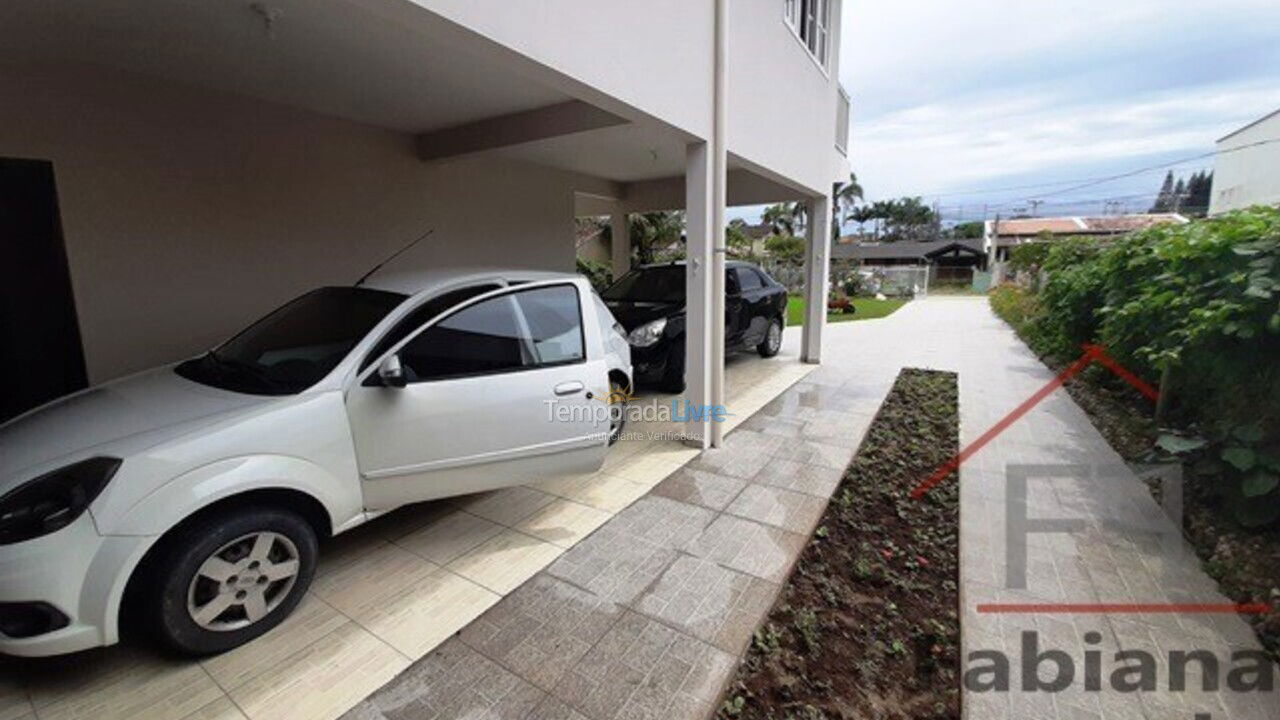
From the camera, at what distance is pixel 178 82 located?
13.0 ft

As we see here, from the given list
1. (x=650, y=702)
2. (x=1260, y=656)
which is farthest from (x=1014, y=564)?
(x=650, y=702)

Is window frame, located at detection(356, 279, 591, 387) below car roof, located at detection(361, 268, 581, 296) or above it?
below

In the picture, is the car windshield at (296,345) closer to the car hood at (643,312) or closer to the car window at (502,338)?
the car window at (502,338)

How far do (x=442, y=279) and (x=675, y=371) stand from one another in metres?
3.57

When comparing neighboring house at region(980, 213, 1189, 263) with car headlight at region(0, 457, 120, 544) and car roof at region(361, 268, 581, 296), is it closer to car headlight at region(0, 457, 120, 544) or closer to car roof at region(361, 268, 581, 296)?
car roof at region(361, 268, 581, 296)

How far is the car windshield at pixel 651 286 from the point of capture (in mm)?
6754

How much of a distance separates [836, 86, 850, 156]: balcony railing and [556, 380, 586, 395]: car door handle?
7.71m

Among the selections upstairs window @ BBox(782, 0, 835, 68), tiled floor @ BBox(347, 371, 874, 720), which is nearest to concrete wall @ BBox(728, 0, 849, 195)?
upstairs window @ BBox(782, 0, 835, 68)

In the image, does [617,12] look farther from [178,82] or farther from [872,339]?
[872,339]

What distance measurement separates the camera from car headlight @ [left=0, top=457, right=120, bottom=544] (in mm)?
1850

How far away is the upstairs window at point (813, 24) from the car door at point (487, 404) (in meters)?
5.21

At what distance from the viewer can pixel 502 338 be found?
3.14 metres

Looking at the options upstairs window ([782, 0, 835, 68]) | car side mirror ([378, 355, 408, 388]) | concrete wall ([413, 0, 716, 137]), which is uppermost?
upstairs window ([782, 0, 835, 68])

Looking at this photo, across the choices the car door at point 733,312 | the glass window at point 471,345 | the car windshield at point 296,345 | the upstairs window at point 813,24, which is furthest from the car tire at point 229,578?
the upstairs window at point 813,24
